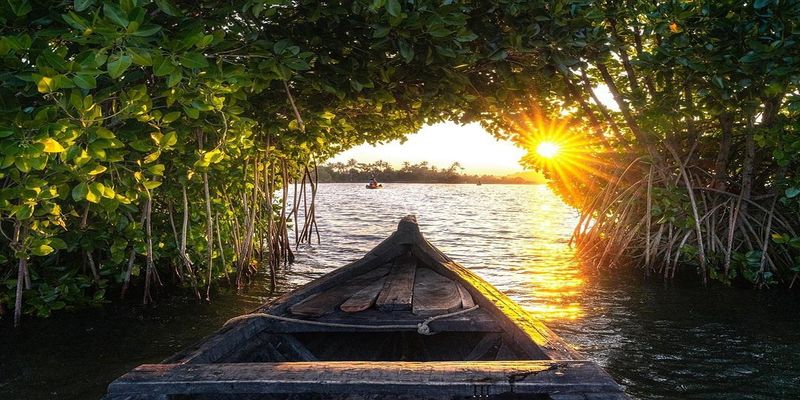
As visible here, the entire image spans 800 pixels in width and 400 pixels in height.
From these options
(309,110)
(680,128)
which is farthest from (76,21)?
(680,128)

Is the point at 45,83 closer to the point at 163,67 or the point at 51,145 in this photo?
Result: the point at 51,145

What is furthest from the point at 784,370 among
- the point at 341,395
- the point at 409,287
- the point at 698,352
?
the point at 341,395

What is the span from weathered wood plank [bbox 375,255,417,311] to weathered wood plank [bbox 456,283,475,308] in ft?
1.45

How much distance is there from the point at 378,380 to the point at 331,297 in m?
2.19

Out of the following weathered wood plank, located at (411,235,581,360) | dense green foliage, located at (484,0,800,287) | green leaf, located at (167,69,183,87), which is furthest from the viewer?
dense green foliage, located at (484,0,800,287)

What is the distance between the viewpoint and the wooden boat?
2.14 metres

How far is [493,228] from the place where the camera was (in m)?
21.7

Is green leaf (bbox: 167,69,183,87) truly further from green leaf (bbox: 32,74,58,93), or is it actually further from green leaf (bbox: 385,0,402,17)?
green leaf (bbox: 385,0,402,17)

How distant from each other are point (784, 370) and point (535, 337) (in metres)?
3.36

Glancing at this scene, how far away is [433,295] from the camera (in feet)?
13.9

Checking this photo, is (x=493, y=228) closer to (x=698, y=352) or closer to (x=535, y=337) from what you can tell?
(x=698, y=352)

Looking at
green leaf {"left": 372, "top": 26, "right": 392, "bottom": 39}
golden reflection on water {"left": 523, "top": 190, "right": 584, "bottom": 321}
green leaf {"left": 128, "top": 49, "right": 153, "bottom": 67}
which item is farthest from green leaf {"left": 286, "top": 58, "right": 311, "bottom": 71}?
golden reflection on water {"left": 523, "top": 190, "right": 584, "bottom": 321}

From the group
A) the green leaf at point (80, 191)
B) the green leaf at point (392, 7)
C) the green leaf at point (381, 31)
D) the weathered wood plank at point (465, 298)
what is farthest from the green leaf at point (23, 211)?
the weathered wood plank at point (465, 298)

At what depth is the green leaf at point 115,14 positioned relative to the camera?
2371 mm
